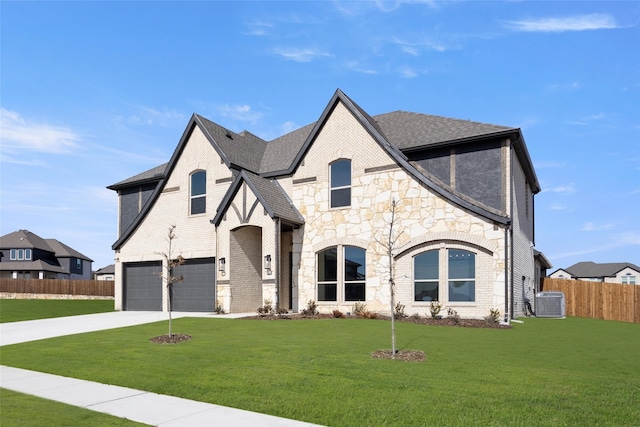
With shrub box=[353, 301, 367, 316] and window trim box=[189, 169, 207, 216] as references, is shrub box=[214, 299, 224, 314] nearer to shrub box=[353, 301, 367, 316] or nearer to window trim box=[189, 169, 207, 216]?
window trim box=[189, 169, 207, 216]

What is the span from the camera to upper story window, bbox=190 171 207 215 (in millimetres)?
25234

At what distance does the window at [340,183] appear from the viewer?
22.3m

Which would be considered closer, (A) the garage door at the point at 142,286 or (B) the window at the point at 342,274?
(B) the window at the point at 342,274

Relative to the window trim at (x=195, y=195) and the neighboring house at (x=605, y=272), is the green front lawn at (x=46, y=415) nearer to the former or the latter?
the window trim at (x=195, y=195)

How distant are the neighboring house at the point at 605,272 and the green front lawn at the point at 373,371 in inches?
2857

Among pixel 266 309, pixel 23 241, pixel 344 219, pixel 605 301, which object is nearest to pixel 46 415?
pixel 266 309

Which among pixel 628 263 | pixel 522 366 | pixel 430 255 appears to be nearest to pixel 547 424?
pixel 522 366

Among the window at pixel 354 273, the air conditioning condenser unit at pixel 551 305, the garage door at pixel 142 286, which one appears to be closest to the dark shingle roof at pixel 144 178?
the garage door at pixel 142 286

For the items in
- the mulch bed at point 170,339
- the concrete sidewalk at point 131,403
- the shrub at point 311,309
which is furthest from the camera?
the shrub at point 311,309

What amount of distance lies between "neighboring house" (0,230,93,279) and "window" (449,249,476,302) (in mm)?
59490

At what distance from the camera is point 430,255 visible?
20.2 m

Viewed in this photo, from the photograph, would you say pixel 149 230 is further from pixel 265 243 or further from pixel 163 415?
pixel 163 415

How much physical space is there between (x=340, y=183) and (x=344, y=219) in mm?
1708

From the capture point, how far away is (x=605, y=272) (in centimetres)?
7981
